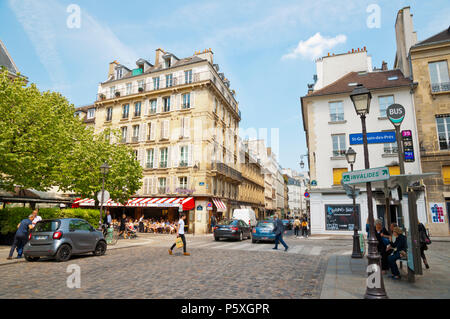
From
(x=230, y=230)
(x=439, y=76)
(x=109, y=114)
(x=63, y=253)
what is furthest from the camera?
(x=109, y=114)

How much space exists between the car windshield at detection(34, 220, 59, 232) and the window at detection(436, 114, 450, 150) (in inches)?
1000

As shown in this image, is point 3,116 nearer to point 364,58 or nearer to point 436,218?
point 436,218

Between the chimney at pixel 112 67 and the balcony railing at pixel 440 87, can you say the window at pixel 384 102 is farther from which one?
the chimney at pixel 112 67

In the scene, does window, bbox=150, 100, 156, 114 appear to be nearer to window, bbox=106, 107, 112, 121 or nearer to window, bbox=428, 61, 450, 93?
window, bbox=106, 107, 112, 121

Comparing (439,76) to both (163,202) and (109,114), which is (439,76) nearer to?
(163,202)

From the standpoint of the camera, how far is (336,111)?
25281 mm

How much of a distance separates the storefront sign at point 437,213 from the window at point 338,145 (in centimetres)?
744

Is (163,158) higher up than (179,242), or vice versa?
(163,158)

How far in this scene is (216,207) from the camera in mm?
31688

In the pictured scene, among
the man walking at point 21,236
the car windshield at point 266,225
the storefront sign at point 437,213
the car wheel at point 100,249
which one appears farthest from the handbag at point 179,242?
the storefront sign at point 437,213

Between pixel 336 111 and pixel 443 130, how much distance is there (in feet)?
25.9

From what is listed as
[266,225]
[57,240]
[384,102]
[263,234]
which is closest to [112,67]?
[266,225]

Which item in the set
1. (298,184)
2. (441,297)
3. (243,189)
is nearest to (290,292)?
(441,297)

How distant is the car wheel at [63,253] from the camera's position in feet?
31.8
